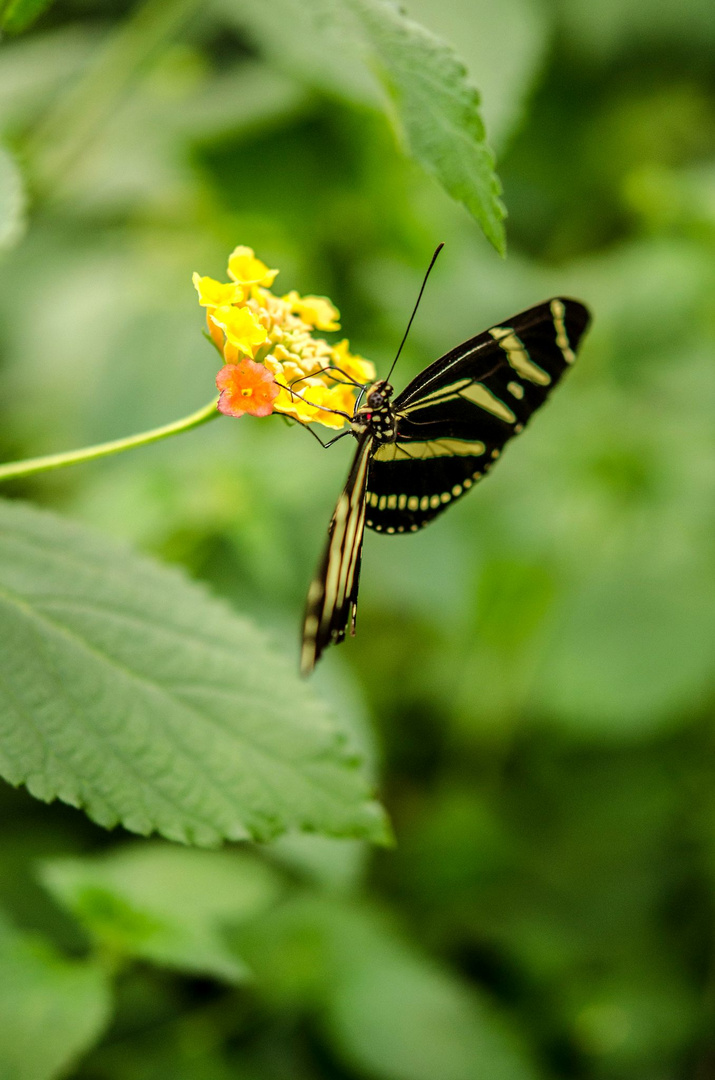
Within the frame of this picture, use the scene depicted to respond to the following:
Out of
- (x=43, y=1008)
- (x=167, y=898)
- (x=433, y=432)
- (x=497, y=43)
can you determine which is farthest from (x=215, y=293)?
(x=497, y=43)

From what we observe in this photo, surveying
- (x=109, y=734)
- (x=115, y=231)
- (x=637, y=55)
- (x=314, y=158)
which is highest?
(x=637, y=55)

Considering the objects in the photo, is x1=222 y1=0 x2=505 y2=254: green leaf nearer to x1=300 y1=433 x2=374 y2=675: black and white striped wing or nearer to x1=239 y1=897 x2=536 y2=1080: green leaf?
x1=300 y1=433 x2=374 y2=675: black and white striped wing

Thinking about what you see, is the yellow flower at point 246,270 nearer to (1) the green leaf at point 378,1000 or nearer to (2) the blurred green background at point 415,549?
A: (2) the blurred green background at point 415,549

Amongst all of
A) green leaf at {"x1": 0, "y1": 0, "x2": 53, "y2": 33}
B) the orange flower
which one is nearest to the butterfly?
the orange flower

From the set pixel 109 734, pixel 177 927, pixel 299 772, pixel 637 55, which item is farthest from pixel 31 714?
pixel 637 55

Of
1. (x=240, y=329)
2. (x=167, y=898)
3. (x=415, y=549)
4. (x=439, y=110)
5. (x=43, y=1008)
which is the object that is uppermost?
(x=415, y=549)

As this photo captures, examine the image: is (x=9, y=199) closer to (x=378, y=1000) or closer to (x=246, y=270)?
(x=246, y=270)

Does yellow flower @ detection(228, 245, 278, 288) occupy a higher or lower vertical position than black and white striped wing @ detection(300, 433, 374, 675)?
higher

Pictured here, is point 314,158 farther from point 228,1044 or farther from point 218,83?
point 228,1044
